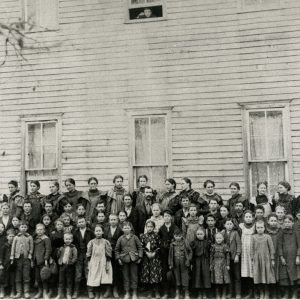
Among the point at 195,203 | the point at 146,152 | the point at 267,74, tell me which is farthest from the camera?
the point at 146,152

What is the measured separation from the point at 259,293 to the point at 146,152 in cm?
395

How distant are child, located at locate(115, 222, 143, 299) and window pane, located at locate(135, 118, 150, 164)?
2556 mm

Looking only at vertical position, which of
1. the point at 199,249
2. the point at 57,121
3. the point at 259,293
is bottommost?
the point at 259,293

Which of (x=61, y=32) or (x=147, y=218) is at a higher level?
(x=61, y=32)

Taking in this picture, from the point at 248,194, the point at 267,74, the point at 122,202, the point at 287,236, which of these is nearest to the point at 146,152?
the point at 122,202

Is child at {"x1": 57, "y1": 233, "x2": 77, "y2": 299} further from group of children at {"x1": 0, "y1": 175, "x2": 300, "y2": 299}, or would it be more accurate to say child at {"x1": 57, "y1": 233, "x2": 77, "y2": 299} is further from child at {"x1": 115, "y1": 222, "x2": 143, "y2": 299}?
child at {"x1": 115, "y1": 222, "x2": 143, "y2": 299}

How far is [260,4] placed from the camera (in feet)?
32.6

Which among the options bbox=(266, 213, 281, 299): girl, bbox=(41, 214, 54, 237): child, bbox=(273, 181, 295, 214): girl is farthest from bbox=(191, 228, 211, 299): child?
bbox=(41, 214, 54, 237): child

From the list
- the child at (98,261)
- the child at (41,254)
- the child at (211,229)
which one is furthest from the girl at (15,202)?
the child at (211,229)

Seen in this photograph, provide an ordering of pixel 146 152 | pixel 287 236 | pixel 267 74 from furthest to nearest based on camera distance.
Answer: pixel 146 152 < pixel 267 74 < pixel 287 236

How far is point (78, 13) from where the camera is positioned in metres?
10.9

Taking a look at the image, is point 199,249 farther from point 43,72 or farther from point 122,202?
point 43,72

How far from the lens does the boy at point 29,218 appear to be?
8.91 metres

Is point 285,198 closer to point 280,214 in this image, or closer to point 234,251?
point 280,214
